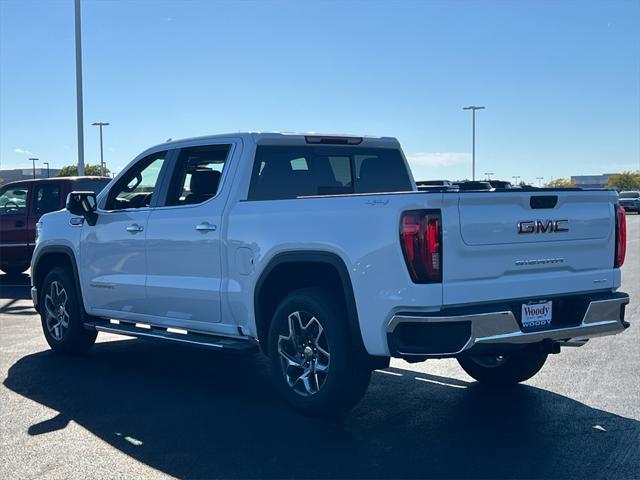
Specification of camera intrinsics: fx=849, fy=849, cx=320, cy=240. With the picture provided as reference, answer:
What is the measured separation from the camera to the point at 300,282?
6.32 metres

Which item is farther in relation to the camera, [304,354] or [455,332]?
[304,354]

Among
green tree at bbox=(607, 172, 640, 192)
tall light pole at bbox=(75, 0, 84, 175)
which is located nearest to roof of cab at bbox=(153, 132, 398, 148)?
tall light pole at bbox=(75, 0, 84, 175)

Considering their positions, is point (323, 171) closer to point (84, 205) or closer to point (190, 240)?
point (190, 240)

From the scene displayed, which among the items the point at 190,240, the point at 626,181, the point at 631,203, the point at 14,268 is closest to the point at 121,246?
the point at 190,240

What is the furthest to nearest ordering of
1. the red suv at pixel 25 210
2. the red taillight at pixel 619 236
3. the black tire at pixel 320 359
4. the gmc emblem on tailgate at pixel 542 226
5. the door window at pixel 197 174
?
the red suv at pixel 25 210 < the door window at pixel 197 174 < the red taillight at pixel 619 236 < the black tire at pixel 320 359 < the gmc emblem on tailgate at pixel 542 226

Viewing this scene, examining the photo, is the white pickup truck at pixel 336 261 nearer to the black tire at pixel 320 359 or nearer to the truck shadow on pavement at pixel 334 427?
the black tire at pixel 320 359

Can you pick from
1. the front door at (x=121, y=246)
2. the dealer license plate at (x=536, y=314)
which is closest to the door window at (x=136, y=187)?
the front door at (x=121, y=246)

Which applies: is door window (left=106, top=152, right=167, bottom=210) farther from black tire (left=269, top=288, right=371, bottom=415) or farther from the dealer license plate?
the dealer license plate

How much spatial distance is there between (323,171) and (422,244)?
2.26m

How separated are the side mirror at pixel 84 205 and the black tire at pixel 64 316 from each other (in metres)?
0.85

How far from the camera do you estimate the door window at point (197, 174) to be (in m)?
7.09

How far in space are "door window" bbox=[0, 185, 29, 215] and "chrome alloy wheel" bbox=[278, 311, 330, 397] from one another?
1072cm

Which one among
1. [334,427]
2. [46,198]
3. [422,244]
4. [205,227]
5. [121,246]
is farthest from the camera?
[46,198]

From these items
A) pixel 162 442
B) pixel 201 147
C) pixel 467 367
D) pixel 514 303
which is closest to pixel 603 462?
pixel 514 303
